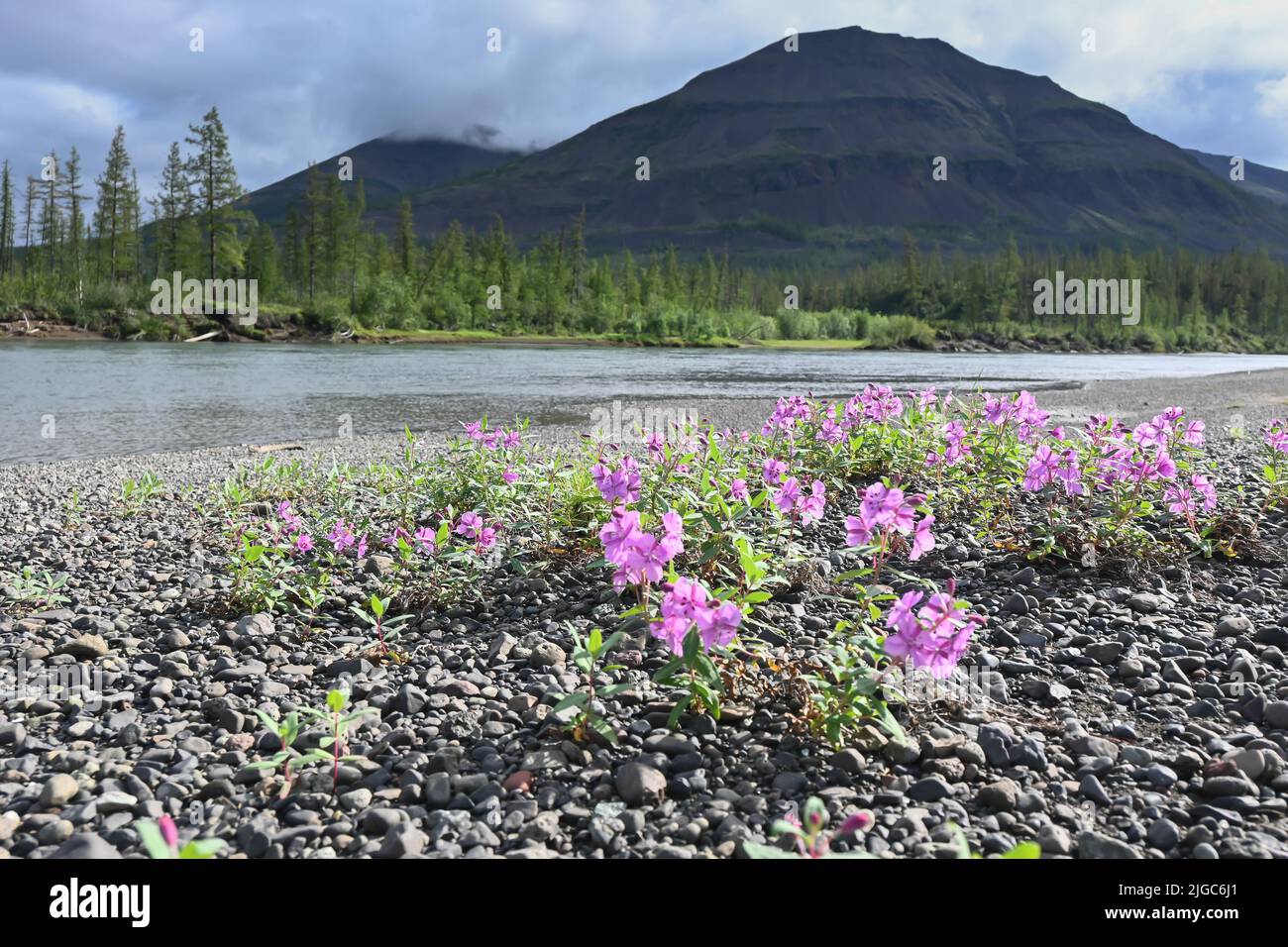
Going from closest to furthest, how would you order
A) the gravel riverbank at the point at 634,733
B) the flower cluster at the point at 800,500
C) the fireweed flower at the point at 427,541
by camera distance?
the gravel riverbank at the point at 634,733
the flower cluster at the point at 800,500
the fireweed flower at the point at 427,541

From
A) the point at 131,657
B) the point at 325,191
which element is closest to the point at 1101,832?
the point at 131,657

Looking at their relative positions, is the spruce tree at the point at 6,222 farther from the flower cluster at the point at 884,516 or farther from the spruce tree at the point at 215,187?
the flower cluster at the point at 884,516

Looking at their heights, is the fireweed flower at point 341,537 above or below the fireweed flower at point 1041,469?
below

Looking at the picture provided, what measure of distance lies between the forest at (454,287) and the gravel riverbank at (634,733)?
5885 centimetres

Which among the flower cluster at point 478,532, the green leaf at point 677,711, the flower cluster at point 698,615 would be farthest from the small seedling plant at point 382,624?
the flower cluster at point 698,615

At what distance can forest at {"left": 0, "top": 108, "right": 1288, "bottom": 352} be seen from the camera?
216ft

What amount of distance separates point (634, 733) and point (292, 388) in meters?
25.4

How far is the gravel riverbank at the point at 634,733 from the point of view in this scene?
2.73 meters

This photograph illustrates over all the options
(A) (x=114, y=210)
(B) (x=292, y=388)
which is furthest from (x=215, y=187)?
(B) (x=292, y=388)

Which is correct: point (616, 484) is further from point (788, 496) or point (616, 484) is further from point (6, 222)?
point (6, 222)

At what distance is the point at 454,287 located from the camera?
8169 centimetres

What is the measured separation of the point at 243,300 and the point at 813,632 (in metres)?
68.5
